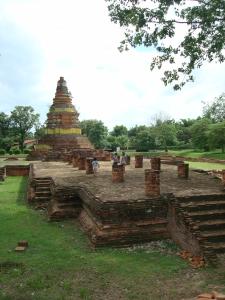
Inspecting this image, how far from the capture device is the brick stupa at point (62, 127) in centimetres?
2869

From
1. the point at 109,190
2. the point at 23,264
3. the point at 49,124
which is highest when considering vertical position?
the point at 49,124

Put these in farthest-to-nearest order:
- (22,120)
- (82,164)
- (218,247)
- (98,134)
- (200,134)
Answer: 1. (98,134)
2. (22,120)
3. (200,134)
4. (82,164)
5. (218,247)

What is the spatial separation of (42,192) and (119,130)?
230ft

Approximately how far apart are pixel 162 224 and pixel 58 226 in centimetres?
268

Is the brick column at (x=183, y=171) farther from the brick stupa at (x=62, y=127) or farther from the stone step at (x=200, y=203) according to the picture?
the brick stupa at (x=62, y=127)

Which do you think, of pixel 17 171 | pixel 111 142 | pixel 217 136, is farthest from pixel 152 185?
pixel 111 142

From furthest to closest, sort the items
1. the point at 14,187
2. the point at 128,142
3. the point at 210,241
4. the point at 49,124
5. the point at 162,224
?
the point at 128,142 < the point at 49,124 < the point at 14,187 < the point at 162,224 < the point at 210,241

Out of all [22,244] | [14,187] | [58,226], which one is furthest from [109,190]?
[14,187]

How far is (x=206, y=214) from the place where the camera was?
26.7ft

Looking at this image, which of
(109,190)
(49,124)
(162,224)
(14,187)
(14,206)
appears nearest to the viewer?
(162,224)

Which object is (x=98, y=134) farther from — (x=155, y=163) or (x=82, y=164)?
(x=155, y=163)

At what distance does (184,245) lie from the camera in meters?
7.60

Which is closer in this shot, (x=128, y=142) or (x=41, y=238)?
(x=41, y=238)

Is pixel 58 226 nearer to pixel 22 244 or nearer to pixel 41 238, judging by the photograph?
pixel 41 238
